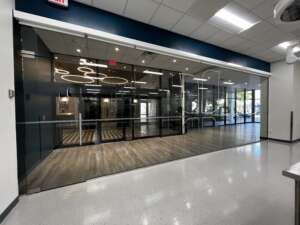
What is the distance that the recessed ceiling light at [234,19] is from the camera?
127 inches

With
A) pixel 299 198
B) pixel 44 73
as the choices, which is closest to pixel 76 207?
pixel 299 198

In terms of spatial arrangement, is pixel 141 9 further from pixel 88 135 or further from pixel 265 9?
pixel 88 135

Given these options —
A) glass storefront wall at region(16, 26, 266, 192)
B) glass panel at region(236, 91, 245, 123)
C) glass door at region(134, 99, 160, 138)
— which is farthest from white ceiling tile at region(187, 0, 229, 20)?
glass panel at region(236, 91, 245, 123)

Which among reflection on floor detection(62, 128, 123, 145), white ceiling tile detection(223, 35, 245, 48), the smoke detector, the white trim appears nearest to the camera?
the smoke detector

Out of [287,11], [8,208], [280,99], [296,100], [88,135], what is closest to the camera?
[287,11]

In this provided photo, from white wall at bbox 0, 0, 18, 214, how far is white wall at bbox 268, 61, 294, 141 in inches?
367

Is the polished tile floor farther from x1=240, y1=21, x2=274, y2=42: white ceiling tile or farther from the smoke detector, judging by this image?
x1=240, y1=21, x2=274, y2=42: white ceiling tile

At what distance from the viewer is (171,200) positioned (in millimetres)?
2406

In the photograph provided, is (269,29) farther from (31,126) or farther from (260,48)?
(31,126)

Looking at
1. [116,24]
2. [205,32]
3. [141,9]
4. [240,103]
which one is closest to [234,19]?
[205,32]

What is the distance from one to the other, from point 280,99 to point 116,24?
773 centimetres

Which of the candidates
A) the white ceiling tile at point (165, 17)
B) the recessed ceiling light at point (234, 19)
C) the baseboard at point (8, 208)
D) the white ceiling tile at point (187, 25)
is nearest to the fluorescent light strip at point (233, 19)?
the recessed ceiling light at point (234, 19)

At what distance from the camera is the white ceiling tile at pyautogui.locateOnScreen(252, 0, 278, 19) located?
117 inches

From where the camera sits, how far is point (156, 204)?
231 cm
